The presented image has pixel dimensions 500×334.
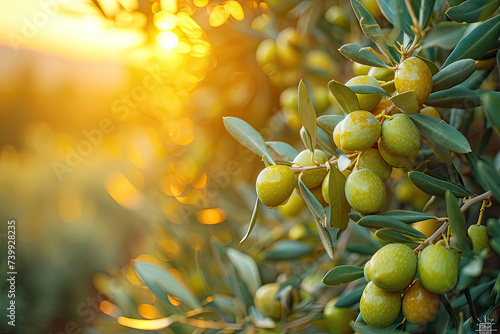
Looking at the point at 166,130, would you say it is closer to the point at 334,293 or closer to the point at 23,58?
the point at 334,293

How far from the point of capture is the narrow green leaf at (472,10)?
483 mm

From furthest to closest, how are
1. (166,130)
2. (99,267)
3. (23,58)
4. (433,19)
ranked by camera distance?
(23,58)
(99,267)
(166,130)
(433,19)

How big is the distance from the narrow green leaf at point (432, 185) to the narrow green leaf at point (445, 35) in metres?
0.21

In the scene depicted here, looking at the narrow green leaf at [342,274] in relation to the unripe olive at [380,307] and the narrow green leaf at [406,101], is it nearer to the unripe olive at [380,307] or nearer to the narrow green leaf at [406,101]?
the unripe olive at [380,307]

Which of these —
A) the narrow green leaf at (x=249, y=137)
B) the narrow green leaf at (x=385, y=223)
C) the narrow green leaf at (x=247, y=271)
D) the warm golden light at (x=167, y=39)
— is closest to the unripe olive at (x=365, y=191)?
the narrow green leaf at (x=385, y=223)

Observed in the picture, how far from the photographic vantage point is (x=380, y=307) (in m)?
0.47

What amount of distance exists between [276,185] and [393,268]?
165mm

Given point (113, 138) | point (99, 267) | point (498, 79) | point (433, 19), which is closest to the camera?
point (433, 19)

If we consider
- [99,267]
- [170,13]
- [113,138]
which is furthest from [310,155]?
[99,267]

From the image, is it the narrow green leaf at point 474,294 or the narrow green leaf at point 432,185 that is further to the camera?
the narrow green leaf at point 474,294

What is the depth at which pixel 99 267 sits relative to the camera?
71.0 inches

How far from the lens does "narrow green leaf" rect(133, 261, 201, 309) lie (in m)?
0.93

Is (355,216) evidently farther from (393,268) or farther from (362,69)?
(362,69)

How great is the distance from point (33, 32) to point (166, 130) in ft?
1.70
